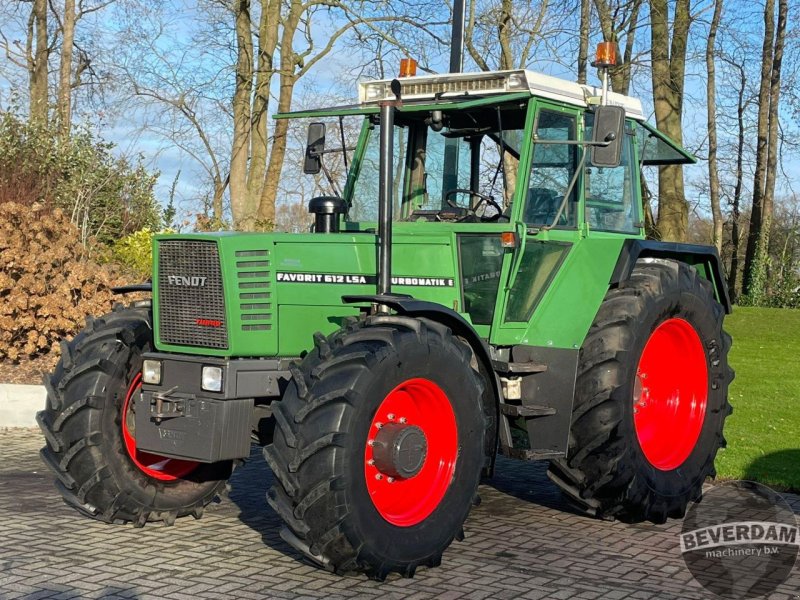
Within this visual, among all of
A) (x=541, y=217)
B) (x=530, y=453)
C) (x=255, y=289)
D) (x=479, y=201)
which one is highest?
(x=479, y=201)

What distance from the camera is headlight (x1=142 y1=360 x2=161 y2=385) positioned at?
643 cm

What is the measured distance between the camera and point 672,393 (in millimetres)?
7961

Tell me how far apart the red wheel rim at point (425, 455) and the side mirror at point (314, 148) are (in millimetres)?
2096

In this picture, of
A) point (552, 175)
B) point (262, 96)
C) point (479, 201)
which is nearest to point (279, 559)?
point (479, 201)

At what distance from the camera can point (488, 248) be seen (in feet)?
22.6

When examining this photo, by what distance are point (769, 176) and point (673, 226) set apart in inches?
687

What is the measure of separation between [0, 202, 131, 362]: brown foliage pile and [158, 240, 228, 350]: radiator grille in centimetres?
659

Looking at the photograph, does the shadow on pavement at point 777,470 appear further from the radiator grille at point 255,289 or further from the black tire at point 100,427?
the black tire at point 100,427

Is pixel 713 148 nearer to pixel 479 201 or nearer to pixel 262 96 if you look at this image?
Result: pixel 262 96

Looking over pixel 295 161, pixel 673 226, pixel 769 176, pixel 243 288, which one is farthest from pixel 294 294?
pixel 769 176

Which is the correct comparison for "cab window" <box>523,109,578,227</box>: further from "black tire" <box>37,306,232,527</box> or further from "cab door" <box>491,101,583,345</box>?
"black tire" <box>37,306,232,527</box>

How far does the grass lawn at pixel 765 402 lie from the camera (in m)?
9.01

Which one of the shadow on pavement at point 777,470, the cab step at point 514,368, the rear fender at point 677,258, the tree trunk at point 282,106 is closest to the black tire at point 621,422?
the rear fender at point 677,258

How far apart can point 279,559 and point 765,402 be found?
27.0 ft
